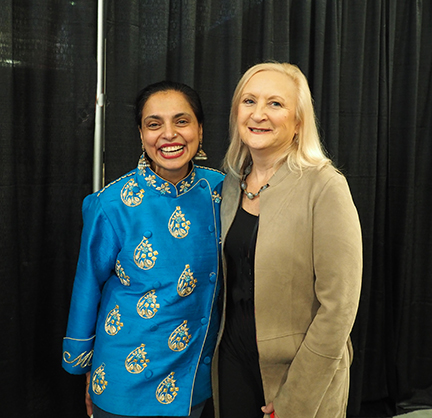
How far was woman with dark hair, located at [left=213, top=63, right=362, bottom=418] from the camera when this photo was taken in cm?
122

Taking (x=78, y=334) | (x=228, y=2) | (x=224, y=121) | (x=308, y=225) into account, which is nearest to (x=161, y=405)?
(x=78, y=334)

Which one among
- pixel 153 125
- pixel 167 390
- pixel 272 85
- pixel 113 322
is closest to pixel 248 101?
pixel 272 85

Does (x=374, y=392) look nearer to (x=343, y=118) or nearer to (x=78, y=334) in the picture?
(x=343, y=118)

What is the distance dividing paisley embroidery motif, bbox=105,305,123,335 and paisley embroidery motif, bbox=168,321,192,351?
16 centimetres

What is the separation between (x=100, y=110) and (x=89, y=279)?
2.58 feet

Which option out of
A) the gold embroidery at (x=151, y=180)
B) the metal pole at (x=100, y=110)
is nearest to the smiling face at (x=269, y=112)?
the gold embroidery at (x=151, y=180)

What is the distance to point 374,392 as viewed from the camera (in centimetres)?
268

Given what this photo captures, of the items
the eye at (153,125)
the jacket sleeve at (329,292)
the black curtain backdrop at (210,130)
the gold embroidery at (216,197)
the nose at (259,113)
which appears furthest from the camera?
the black curtain backdrop at (210,130)

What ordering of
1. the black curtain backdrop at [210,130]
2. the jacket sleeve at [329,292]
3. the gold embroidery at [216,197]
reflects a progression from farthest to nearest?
the black curtain backdrop at [210,130] → the gold embroidery at [216,197] → the jacket sleeve at [329,292]

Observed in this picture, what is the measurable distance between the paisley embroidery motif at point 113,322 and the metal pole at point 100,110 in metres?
0.67

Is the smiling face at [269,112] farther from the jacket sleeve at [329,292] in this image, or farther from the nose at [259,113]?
the jacket sleeve at [329,292]

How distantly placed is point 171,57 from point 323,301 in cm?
137

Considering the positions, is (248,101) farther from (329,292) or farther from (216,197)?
(329,292)

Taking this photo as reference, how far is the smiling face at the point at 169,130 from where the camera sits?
141 cm
